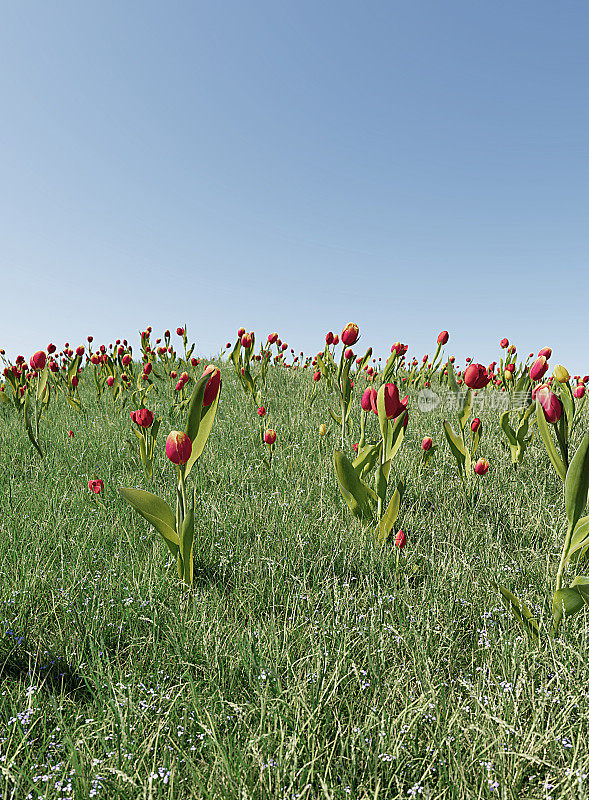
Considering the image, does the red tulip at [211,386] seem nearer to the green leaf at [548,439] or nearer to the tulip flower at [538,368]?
the green leaf at [548,439]

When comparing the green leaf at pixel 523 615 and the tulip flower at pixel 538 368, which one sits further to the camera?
the tulip flower at pixel 538 368

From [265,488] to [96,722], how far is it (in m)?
1.53

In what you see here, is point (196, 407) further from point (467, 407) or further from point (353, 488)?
point (467, 407)

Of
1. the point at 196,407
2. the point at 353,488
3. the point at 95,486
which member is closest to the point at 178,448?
the point at 196,407

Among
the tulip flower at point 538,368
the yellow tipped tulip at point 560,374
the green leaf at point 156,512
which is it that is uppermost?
the tulip flower at point 538,368

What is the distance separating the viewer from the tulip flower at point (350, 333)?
2.54 m

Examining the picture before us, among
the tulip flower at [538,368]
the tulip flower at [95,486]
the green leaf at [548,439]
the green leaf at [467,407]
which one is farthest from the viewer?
the green leaf at [467,407]

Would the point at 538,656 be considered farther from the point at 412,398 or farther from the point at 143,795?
the point at 412,398

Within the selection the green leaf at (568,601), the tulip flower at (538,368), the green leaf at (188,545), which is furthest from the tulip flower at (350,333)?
the green leaf at (568,601)

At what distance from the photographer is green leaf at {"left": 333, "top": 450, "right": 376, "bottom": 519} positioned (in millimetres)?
1906

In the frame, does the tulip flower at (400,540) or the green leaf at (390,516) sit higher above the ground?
the green leaf at (390,516)

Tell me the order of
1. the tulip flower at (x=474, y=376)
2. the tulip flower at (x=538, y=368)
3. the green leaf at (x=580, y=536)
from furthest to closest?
the tulip flower at (x=538, y=368)
the tulip flower at (x=474, y=376)
the green leaf at (x=580, y=536)

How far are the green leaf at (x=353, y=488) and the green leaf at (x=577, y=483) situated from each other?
2.56 ft

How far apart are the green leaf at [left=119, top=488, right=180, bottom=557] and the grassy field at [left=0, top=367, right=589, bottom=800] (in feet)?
0.65
